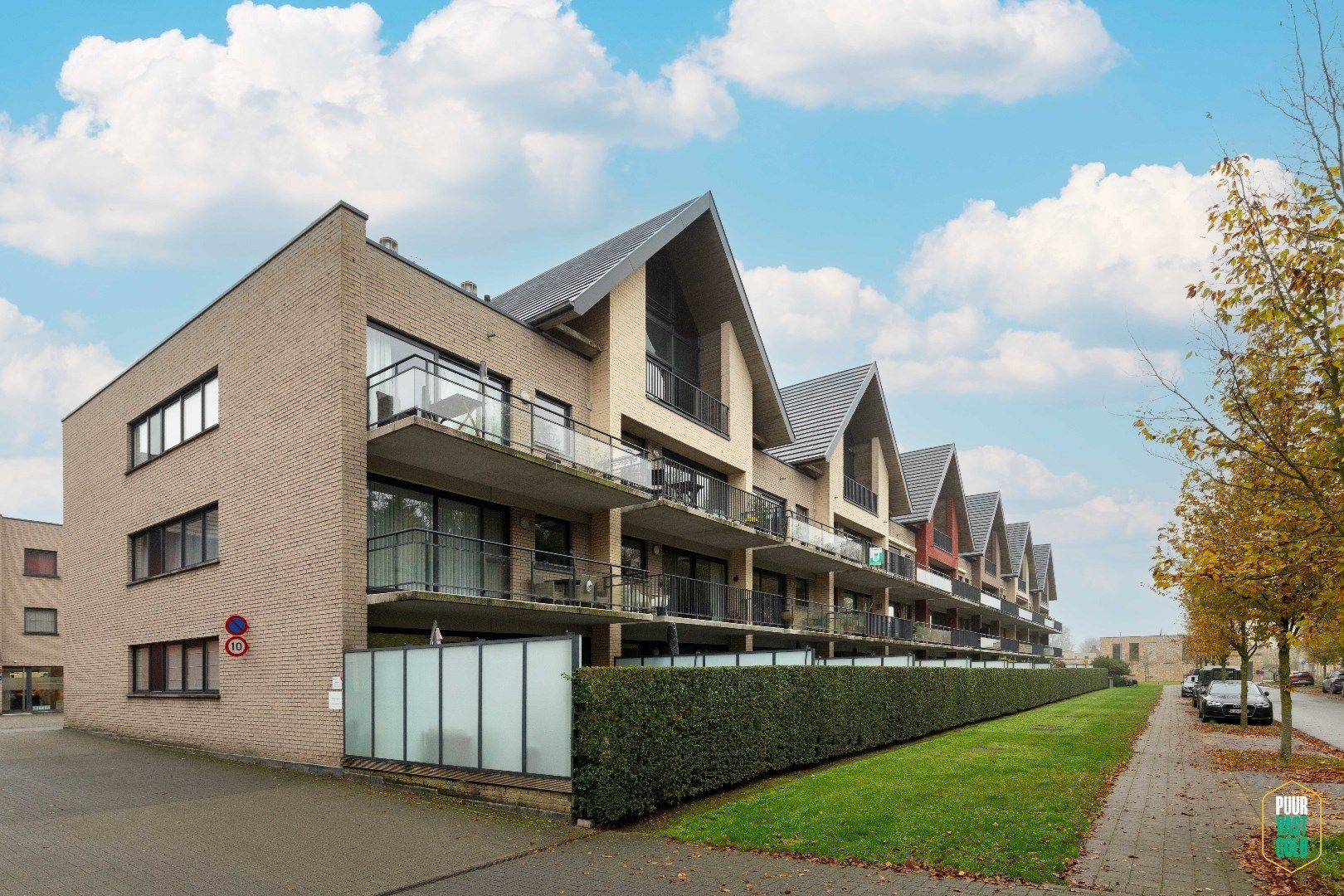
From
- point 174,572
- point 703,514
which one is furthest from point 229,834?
point 703,514

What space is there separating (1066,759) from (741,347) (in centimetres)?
1363

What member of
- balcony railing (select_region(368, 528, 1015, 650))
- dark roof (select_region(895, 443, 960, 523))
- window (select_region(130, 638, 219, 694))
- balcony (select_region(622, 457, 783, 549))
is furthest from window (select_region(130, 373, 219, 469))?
dark roof (select_region(895, 443, 960, 523))

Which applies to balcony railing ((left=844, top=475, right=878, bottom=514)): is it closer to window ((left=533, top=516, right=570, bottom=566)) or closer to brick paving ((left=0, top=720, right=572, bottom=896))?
window ((left=533, top=516, right=570, bottom=566))

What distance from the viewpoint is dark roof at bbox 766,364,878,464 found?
3180cm

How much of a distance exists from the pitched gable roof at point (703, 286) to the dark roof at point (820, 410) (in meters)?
2.70

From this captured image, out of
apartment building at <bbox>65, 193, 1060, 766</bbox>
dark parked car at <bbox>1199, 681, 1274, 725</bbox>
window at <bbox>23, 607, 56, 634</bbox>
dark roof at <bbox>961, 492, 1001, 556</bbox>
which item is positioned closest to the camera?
apartment building at <bbox>65, 193, 1060, 766</bbox>

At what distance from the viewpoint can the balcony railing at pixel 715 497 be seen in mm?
21578

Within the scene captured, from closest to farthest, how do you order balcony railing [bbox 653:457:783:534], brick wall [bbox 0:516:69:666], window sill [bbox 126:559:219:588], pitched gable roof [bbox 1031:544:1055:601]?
1. window sill [bbox 126:559:219:588]
2. balcony railing [bbox 653:457:783:534]
3. brick wall [bbox 0:516:69:666]
4. pitched gable roof [bbox 1031:544:1055:601]

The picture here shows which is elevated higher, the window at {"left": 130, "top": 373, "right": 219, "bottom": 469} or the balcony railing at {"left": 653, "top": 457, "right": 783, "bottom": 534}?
the window at {"left": 130, "top": 373, "right": 219, "bottom": 469}

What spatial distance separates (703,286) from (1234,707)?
21.1 meters

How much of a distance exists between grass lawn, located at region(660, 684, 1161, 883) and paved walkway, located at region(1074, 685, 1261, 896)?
319 mm

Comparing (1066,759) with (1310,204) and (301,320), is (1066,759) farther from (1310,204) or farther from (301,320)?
(301,320)

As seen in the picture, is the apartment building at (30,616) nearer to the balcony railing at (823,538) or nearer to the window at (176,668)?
the window at (176,668)

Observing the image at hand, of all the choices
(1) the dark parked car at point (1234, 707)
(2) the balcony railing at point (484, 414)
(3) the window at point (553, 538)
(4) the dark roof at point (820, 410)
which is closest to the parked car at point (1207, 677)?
(1) the dark parked car at point (1234, 707)
